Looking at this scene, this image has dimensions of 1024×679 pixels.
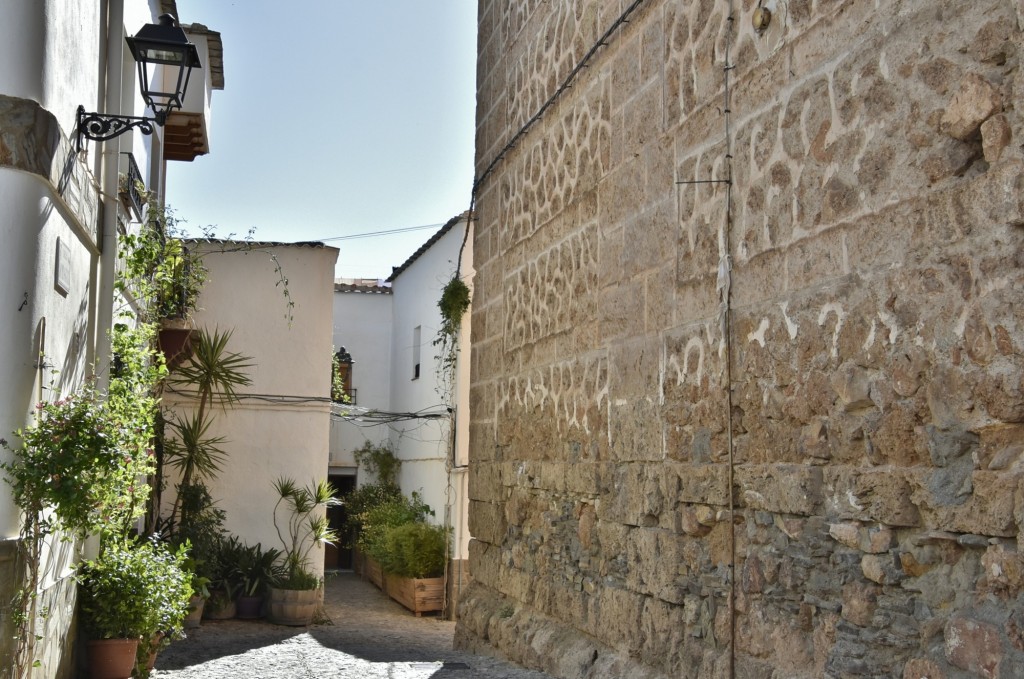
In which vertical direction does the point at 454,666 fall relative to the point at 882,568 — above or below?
below

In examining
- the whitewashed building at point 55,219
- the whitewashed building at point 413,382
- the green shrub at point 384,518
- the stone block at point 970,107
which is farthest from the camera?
the green shrub at point 384,518

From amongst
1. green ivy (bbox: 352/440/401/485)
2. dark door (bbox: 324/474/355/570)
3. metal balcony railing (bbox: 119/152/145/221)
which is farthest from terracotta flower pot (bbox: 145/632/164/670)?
dark door (bbox: 324/474/355/570)

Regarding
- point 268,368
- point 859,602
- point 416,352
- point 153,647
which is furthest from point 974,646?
point 416,352

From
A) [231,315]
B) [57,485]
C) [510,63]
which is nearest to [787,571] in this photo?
[57,485]

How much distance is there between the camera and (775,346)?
402 cm

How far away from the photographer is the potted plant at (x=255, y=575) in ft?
38.3

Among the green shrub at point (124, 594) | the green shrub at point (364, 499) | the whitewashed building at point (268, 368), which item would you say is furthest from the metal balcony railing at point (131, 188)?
the green shrub at point (364, 499)

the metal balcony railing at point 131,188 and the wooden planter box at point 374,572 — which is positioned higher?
the metal balcony railing at point 131,188

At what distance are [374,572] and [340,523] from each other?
3.40 metres

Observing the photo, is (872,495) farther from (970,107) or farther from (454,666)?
(454,666)

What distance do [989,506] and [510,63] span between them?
577 centimetres

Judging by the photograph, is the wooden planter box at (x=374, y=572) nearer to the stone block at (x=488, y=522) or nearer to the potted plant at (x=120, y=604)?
the stone block at (x=488, y=522)

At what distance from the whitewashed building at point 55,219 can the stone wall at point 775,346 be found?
2.70 meters

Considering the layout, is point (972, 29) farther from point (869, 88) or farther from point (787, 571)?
point (787, 571)
